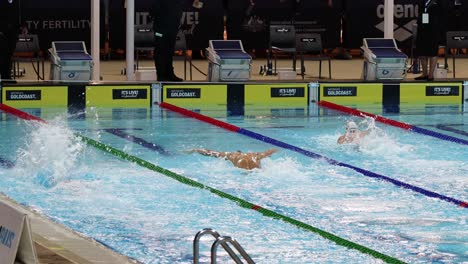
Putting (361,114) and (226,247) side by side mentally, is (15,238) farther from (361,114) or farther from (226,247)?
(361,114)

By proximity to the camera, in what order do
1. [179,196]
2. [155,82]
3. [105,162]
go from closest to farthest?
[179,196] → [105,162] → [155,82]

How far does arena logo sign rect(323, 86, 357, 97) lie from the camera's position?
1547 centimetres

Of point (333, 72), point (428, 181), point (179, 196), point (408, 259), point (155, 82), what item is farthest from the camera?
point (333, 72)

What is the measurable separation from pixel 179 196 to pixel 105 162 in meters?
1.64

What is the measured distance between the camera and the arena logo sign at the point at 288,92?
15422mm

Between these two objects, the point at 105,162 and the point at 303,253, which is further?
the point at 105,162

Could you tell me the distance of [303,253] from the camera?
7.25m

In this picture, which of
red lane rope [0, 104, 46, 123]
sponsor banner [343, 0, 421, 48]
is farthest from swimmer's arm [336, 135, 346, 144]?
sponsor banner [343, 0, 421, 48]

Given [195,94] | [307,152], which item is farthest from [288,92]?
[307,152]

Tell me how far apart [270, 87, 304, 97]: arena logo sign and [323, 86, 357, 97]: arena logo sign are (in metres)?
0.32

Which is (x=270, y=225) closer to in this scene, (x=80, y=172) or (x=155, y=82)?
(x=80, y=172)

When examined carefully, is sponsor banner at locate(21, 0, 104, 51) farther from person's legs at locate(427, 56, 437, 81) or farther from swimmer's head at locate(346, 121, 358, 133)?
swimmer's head at locate(346, 121, 358, 133)

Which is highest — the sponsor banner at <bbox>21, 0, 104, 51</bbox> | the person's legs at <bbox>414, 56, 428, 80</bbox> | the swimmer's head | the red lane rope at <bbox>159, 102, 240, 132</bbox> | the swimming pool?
the sponsor banner at <bbox>21, 0, 104, 51</bbox>

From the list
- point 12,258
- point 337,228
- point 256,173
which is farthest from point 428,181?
point 12,258
